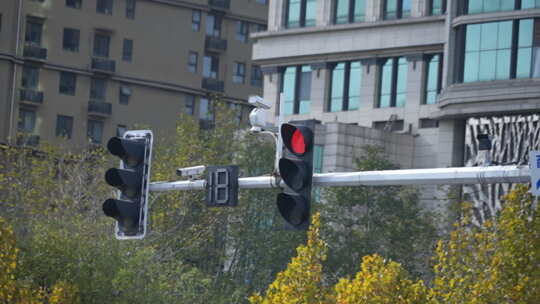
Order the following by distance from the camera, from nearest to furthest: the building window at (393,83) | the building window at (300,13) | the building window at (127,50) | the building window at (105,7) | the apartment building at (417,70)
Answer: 1. the apartment building at (417,70)
2. the building window at (393,83)
3. the building window at (300,13)
4. the building window at (105,7)
5. the building window at (127,50)

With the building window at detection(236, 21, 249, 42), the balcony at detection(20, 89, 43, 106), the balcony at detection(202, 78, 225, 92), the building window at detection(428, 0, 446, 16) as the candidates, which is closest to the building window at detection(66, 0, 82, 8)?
the balcony at detection(20, 89, 43, 106)

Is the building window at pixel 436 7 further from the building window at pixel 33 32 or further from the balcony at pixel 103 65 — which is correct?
the building window at pixel 33 32

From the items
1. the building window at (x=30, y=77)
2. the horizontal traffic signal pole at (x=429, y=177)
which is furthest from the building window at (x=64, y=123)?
the horizontal traffic signal pole at (x=429, y=177)

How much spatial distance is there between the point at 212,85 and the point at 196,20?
4220 millimetres

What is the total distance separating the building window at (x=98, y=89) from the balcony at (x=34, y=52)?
3.95 meters

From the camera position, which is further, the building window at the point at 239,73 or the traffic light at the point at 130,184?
the building window at the point at 239,73

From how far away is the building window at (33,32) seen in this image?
83.6m

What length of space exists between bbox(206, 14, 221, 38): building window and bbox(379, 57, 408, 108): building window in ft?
68.7

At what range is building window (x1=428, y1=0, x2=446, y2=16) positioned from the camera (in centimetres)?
7112

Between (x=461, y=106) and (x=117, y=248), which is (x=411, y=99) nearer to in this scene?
(x=461, y=106)

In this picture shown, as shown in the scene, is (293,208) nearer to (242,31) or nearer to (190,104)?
(190,104)

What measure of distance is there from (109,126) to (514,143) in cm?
3149

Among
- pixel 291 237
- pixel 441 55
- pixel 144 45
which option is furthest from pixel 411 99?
pixel 144 45

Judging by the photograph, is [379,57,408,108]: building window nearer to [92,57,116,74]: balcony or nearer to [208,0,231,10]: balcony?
[92,57,116,74]: balcony
